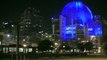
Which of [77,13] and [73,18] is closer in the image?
[73,18]

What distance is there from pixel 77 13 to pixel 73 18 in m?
4.44

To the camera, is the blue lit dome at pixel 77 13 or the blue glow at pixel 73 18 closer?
the blue glow at pixel 73 18

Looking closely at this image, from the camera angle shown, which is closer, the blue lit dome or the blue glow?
the blue glow

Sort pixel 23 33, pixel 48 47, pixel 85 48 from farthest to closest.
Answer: pixel 23 33, pixel 85 48, pixel 48 47

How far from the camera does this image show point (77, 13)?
188 meters

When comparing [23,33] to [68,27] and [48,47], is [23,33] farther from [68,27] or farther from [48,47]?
[48,47]

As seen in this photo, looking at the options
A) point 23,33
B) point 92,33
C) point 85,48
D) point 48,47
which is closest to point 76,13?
point 92,33

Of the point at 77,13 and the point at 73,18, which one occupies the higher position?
the point at 77,13

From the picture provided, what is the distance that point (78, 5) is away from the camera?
191125 millimetres

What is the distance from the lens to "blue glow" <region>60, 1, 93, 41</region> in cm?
18638

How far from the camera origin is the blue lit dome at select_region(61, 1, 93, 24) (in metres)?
Answer: 187

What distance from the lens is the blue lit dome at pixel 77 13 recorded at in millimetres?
186875

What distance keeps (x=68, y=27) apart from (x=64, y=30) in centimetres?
345

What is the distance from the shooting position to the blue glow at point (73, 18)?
186375mm
